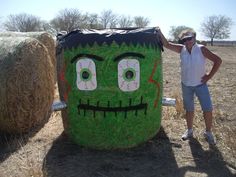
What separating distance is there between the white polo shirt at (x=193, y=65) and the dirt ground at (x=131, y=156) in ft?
3.15

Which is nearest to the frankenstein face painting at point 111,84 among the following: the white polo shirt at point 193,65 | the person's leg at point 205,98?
the white polo shirt at point 193,65

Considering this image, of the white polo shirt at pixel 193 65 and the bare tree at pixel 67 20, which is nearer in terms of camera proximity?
the white polo shirt at pixel 193 65

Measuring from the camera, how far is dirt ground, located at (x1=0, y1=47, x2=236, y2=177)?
17.1ft

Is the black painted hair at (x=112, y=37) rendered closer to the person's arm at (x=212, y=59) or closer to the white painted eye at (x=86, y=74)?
the white painted eye at (x=86, y=74)

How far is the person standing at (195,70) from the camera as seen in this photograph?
579cm

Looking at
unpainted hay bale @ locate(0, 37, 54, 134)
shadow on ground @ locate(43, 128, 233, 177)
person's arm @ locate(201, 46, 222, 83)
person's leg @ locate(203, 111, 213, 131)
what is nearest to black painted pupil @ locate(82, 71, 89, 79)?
shadow on ground @ locate(43, 128, 233, 177)

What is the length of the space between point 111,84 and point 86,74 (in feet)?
1.20

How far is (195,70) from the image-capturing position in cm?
586

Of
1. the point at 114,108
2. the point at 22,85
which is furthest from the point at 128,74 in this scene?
the point at 22,85

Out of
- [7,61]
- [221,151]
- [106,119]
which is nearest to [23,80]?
[7,61]

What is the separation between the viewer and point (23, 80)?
6.80 metres

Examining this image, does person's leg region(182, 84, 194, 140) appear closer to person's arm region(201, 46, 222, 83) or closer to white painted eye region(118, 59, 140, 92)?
person's arm region(201, 46, 222, 83)

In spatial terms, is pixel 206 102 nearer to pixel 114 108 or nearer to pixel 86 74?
pixel 114 108

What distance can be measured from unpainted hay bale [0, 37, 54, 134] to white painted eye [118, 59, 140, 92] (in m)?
2.03
